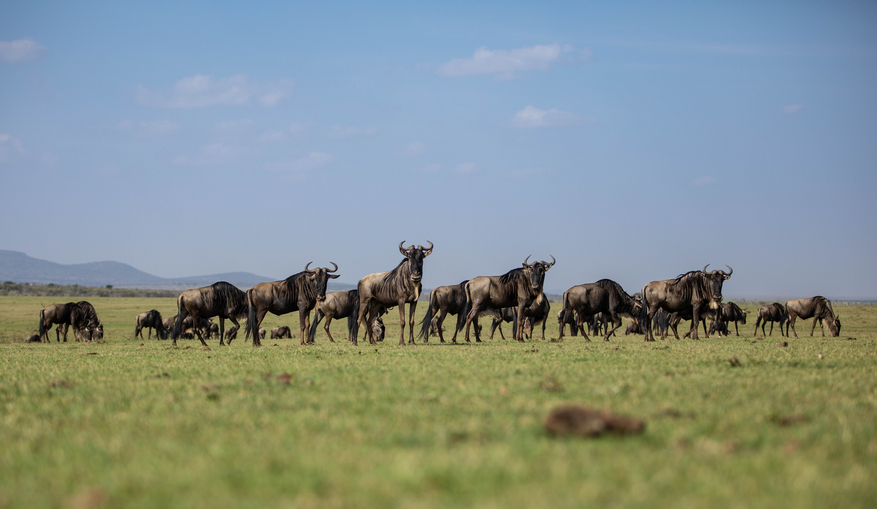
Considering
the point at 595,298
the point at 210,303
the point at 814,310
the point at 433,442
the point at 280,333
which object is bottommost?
the point at 280,333

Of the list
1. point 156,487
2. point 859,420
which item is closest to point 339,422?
point 156,487

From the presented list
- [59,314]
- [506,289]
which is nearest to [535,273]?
[506,289]

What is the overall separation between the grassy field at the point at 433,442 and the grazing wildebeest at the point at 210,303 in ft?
42.8

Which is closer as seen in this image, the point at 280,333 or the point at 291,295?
the point at 291,295

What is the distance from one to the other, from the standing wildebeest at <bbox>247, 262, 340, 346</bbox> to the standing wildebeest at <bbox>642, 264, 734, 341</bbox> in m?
12.5

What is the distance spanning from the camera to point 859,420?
5.86 m

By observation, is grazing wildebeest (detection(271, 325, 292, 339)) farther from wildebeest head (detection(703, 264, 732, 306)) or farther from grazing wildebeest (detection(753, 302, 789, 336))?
grazing wildebeest (detection(753, 302, 789, 336))

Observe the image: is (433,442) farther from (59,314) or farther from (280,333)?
(59,314)

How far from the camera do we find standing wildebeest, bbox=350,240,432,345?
19922mm

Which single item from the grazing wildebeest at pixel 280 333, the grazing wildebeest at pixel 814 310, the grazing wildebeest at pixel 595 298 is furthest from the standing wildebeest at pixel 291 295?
the grazing wildebeest at pixel 814 310

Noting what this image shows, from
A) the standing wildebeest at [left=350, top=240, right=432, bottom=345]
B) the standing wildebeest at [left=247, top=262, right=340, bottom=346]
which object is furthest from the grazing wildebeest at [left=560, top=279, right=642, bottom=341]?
the standing wildebeest at [left=247, top=262, right=340, bottom=346]

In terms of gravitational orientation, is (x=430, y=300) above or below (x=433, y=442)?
above

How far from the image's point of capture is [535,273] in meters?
23.0

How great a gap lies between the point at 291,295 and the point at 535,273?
27.9 feet
